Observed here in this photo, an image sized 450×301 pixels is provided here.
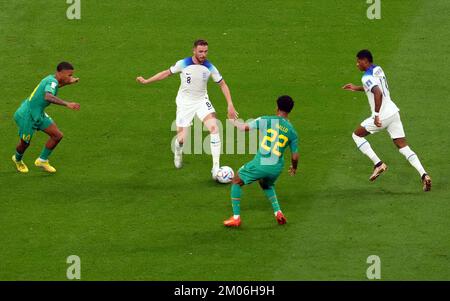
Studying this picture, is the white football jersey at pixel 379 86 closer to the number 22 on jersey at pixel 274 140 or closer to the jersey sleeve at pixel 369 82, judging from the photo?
the jersey sleeve at pixel 369 82

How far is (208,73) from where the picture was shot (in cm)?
2478

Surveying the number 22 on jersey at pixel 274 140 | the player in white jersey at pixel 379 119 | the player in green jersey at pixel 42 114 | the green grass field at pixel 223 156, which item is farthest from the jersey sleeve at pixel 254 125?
the player in green jersey at pixel 42 114

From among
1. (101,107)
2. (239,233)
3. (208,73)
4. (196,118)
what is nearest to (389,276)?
(239,233)

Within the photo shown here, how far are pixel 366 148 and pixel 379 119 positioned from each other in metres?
0.69

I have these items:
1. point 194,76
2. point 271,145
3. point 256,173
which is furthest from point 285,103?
point 194,76

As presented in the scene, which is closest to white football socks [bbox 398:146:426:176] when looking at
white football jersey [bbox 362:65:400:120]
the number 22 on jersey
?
white football jersey [bbox 362:65:400:120]

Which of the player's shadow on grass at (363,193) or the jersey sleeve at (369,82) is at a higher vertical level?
the jersey sleeve at (369,82)

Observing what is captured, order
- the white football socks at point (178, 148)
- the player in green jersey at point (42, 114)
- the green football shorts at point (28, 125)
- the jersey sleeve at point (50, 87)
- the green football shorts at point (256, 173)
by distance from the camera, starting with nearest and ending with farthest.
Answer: the green football shorts at point (256, 173) < the jersey sleeve at point (50, 87) < the player in green jersey at point (42, 114) < the green football shorts at point (28, 125) < the white football socks at point (178, 148)

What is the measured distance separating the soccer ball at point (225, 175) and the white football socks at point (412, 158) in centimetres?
342

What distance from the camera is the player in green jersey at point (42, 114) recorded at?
2444 centimetres

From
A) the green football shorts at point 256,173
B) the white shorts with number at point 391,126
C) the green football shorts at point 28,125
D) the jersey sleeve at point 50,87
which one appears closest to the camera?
the green football shorts at point 256,173

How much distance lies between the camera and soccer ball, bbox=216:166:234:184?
24.4 metres

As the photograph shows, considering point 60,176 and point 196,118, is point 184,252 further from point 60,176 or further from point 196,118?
point 196,118

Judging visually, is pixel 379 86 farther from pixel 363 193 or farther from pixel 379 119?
pixel 363 193
